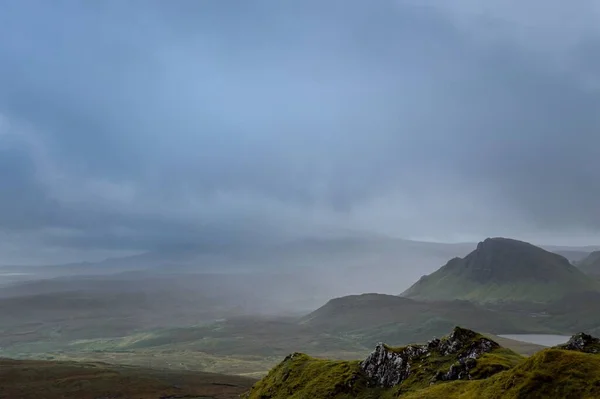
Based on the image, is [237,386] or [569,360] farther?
[237,386]

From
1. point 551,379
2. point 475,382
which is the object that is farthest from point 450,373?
point 551,379

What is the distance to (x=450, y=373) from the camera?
174 feet

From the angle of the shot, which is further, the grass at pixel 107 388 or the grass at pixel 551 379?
the grass at pixel 107 388

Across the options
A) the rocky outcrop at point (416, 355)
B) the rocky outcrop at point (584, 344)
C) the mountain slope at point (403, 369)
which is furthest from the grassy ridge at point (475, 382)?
the rocky outcrop at point (584, 344)

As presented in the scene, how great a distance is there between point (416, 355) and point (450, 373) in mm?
8751

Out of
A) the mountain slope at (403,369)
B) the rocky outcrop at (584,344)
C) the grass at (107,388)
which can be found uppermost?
the rocky outcrop at (584,344)

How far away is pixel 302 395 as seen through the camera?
62.9 metres

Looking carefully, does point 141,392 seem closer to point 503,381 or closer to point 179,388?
point 179,388

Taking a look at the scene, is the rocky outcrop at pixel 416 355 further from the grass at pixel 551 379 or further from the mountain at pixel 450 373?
the grass at pixel 551 379

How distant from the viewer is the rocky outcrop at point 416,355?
194ft

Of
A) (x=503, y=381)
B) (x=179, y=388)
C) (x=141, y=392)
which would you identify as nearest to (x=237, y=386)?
(x=179, y=388)

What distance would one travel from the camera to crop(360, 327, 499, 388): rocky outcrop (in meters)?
59.3

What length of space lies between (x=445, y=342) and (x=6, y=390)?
178m

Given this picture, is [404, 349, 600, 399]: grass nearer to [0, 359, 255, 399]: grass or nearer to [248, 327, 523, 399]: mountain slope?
[248, 327, 523, 399]: mountain slope
